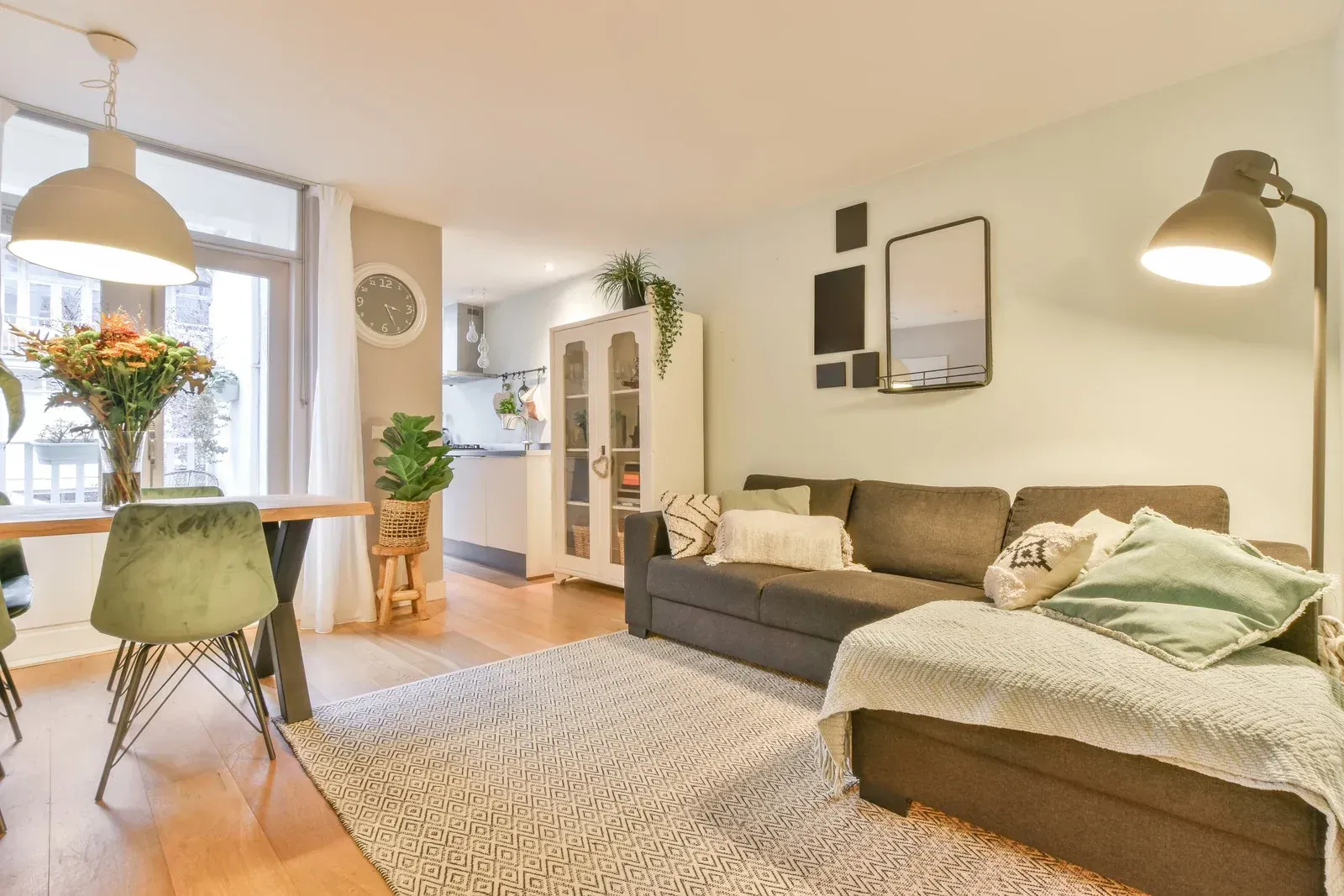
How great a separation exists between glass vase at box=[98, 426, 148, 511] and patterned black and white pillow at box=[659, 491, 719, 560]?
2.09m

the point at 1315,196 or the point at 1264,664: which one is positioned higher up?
the point at 1315,196

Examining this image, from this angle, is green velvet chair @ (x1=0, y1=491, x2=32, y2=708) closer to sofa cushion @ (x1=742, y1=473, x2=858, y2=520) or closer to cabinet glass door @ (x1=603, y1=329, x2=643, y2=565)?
cabinet glass door @ (x1=603, y1=329, x2=643, y2=565)

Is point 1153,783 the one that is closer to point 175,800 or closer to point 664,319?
point 175,800

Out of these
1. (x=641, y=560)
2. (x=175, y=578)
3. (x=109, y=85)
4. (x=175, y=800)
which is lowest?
(x=175, y=800)

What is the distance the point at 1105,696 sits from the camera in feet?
4.44

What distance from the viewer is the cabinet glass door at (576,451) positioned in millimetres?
4277

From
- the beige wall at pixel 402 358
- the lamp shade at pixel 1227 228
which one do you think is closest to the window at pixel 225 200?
the beige wall at pixel 402 358

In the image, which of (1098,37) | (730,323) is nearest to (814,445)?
(730,323)

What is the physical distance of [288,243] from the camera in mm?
3545

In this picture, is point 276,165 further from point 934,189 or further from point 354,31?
point 934,189

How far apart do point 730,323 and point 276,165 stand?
2.58m

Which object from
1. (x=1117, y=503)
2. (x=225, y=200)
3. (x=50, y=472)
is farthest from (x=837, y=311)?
(x=50, y=472)

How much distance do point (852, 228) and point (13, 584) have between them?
3.80 meters

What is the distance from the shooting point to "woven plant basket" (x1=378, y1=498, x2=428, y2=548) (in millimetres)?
3506
